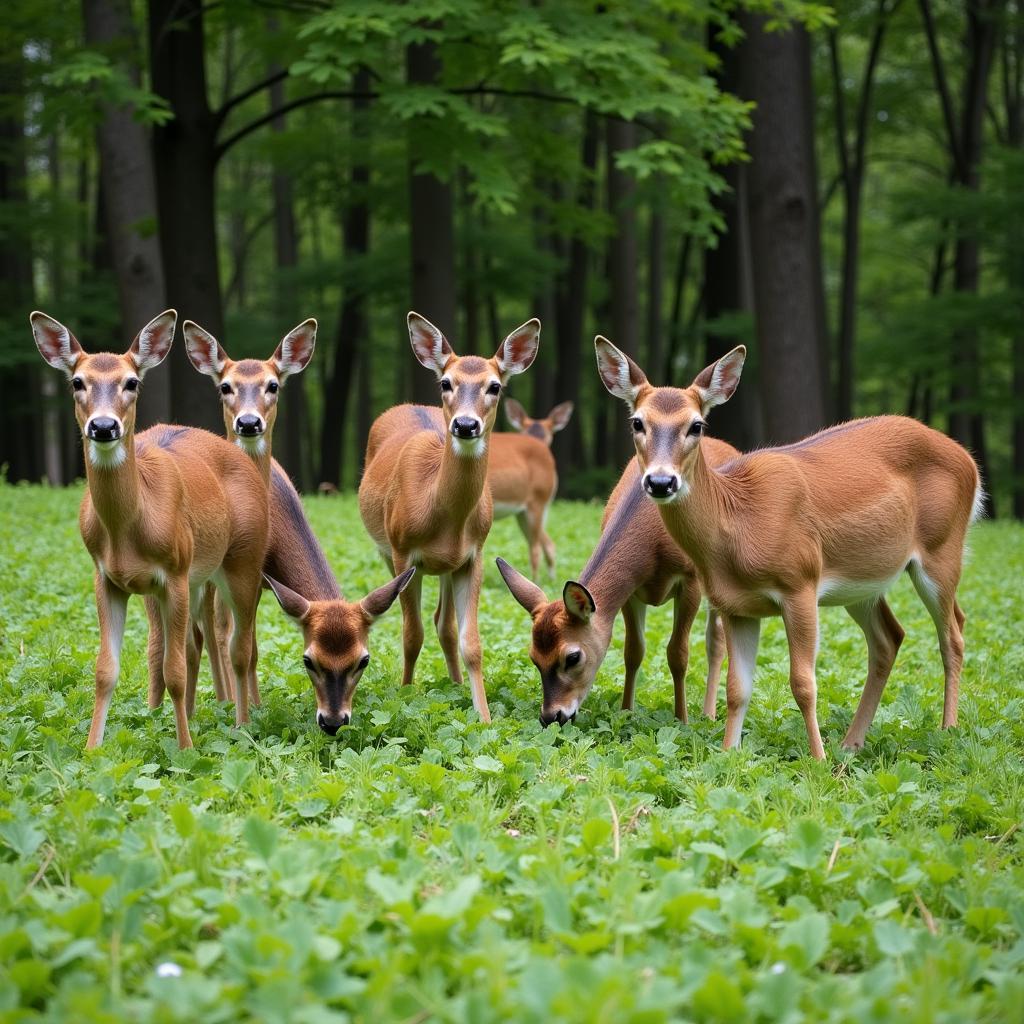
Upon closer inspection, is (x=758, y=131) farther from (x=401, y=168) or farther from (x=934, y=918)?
(x=934, y=918)

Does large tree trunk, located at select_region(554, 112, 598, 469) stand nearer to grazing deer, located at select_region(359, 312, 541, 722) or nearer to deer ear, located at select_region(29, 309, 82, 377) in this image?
grazing deer, located at select_region(359, 312, 541, 722)

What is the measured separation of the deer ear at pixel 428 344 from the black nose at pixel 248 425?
935 millimetres

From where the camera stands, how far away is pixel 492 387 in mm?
6449

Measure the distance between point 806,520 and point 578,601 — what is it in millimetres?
1144

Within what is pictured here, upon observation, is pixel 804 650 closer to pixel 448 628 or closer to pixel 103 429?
pixel 448 628

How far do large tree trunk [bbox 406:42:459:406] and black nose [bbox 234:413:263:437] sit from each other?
30.9ft

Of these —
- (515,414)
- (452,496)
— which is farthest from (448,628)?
(515,414)

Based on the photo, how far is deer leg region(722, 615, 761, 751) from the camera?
18.7ft

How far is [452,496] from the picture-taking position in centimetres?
655

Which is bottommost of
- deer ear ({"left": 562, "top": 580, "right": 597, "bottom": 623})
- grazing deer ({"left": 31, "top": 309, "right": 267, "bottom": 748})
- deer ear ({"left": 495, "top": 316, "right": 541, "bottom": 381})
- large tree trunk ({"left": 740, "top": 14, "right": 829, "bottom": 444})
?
deer ear ({"left": 562, "top": 580, "right": 597, "bottom": 623})

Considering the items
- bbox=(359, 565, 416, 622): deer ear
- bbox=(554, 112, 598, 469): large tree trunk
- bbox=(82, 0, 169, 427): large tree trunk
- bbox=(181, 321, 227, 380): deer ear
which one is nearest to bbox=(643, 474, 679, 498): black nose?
bbox=(359, 565, 416, 622): deer ear

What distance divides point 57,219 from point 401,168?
727 cm

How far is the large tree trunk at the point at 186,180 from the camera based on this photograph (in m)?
13.5

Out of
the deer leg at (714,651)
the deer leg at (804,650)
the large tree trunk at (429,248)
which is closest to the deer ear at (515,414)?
the large tree trunk at (429,248)
